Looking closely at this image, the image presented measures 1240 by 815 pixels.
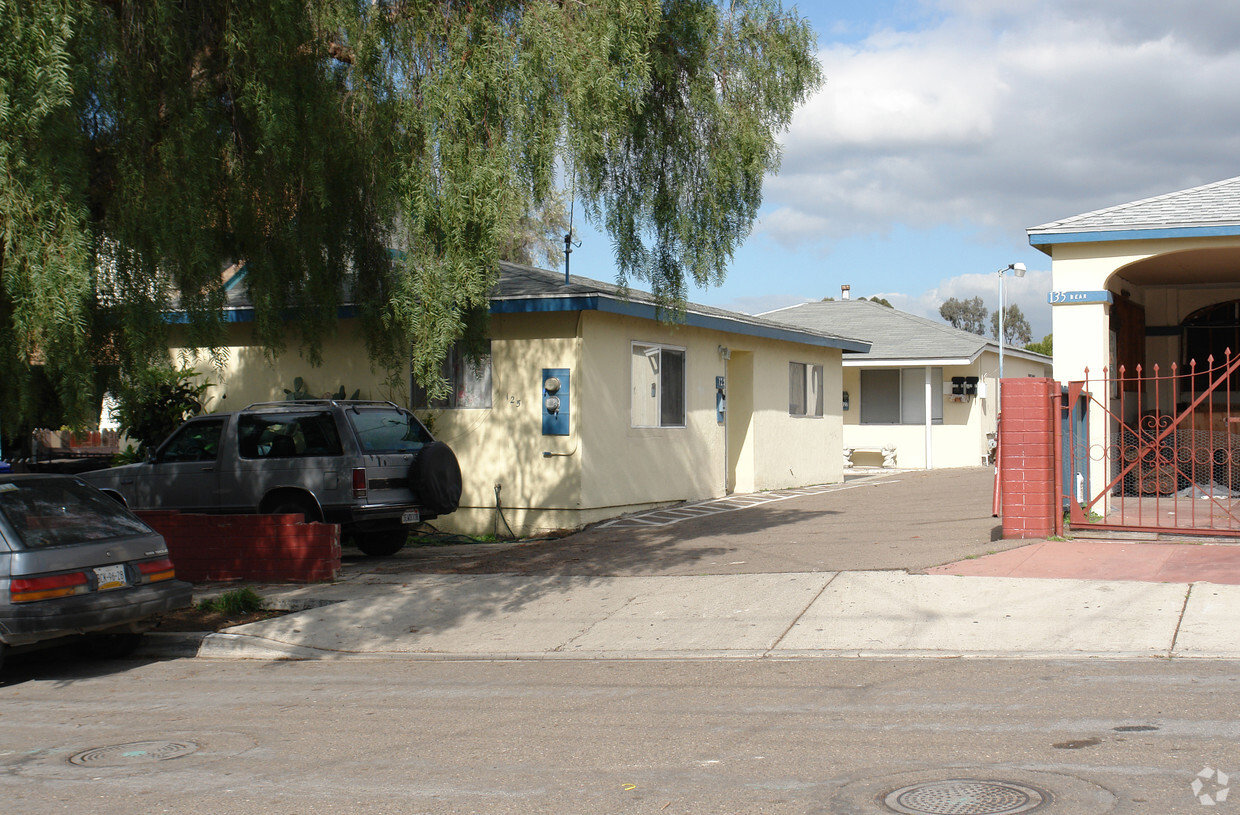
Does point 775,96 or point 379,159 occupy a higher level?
point 775,96

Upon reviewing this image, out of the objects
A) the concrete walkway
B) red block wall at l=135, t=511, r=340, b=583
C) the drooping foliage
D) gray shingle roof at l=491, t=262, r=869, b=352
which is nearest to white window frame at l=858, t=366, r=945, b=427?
gray shingle roof at l=491, t=262, r=869, b=352

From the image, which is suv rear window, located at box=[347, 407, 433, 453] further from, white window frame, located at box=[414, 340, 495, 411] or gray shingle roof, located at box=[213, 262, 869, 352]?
white window frame, located at box=[414, 340, 495, 411]

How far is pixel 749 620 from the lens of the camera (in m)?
9.23

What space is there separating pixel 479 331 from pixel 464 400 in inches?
173

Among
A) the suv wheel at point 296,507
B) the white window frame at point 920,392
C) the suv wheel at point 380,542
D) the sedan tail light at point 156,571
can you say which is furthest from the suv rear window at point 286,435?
the white window frame at point 920,392

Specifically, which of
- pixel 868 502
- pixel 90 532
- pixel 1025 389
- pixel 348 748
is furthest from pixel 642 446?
pixel 348 748

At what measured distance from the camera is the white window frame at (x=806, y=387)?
20906 mm

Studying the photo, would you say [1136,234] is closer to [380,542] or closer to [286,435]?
[380,542]

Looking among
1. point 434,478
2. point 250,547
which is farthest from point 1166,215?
point 250,547

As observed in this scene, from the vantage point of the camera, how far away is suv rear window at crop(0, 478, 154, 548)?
8.38 meters

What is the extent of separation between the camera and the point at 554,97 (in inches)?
416

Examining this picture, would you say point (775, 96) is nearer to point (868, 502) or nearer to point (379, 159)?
point (379, 159)

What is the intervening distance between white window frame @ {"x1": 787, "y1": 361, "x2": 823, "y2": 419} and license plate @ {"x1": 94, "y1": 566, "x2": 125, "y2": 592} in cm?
1402

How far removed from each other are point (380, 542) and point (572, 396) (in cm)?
312
